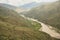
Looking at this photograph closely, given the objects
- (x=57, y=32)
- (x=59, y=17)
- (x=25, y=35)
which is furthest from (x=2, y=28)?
(x=59, y=17)

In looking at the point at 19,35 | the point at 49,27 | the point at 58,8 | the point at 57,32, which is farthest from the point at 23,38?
the point at 58,8

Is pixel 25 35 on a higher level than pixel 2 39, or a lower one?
higher

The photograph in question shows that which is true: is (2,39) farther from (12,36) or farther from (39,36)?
(39,36)

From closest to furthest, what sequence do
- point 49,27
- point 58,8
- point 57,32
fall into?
point 57,32, point 49,27, point 58,8

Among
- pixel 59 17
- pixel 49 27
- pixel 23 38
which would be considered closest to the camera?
pixel 23 38

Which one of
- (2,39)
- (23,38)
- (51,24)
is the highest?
(51,24)

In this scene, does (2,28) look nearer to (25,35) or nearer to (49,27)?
(25,35)

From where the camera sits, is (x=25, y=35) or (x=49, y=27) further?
(x=49, y=27)

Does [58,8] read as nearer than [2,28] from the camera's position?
No

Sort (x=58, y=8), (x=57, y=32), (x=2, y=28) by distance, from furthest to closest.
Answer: (x=58, y=8), (x=57, y=32), (x=2, y=28)
